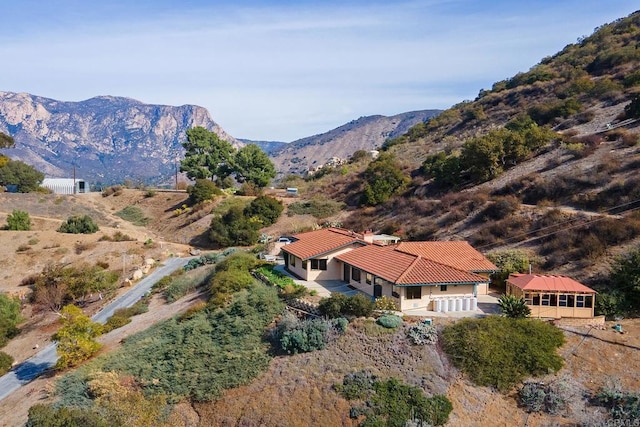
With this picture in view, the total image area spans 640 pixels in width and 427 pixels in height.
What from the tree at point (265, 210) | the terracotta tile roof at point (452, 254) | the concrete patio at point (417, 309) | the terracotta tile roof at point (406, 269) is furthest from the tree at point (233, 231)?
the terracotta tile roof at point (452, 254)

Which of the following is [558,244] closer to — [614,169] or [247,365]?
[614,169]

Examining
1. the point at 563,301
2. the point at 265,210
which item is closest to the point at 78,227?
the point at 265,210

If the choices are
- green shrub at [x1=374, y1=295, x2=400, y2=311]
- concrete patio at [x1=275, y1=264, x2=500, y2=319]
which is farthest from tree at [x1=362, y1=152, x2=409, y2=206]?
green shrub at [x1=374, y1=295, x2=400, y2=311]

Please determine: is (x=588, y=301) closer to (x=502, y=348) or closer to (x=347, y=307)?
(x=502, y=348)

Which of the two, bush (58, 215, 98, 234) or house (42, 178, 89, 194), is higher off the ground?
house (42, 178, 89, 194)

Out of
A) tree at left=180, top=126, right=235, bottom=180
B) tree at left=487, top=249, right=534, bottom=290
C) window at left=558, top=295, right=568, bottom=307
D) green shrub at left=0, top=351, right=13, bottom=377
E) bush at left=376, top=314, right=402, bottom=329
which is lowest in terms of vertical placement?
green shrub at left=0, top=351, right=13, bottom=377

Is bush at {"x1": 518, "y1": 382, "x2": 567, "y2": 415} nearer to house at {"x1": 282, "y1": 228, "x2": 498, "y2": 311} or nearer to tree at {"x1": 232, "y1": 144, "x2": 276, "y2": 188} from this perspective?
house at {"x1": 282, "y1": 228, "x2": 498, "y2": 311}

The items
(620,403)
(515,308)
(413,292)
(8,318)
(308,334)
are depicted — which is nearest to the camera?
(620,403)
